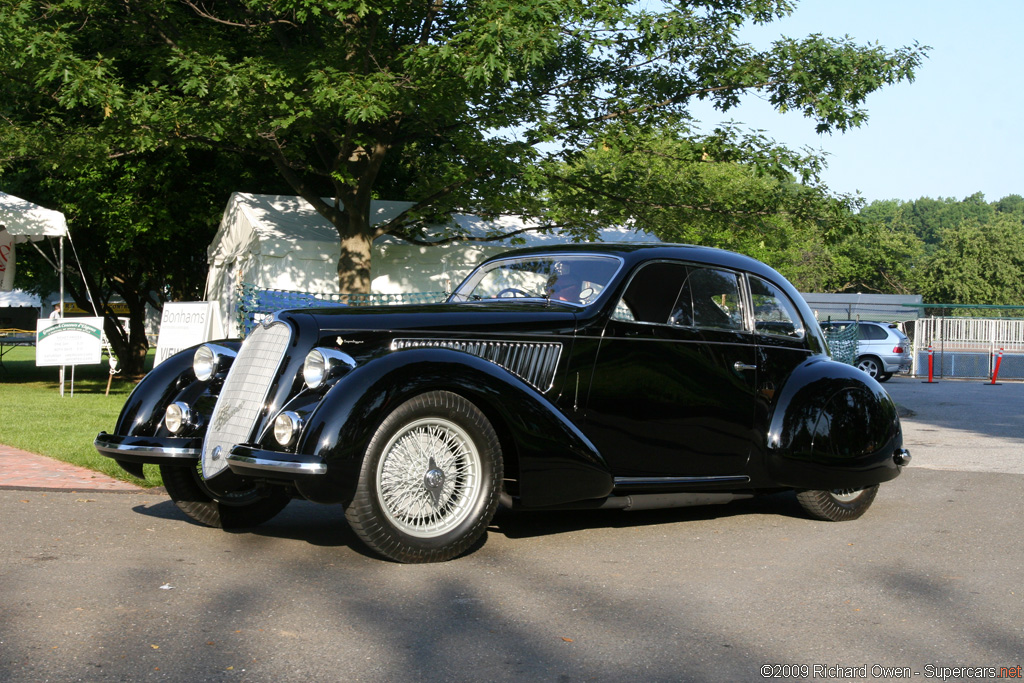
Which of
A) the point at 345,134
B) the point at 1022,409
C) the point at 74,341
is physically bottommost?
the point at 1022,409

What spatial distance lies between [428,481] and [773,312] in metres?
2.89

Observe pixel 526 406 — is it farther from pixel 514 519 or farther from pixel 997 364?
pixel 997 364

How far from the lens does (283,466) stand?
15.3 feet

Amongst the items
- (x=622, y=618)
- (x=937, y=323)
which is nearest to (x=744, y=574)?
(x=622, y=618)

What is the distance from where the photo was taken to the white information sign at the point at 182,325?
1406 cm

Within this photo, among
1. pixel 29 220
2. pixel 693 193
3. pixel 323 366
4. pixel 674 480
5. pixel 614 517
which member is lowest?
pixel 614 517

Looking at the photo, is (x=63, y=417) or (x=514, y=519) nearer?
(x=514, y=519)

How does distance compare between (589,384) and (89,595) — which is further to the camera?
(589,384)

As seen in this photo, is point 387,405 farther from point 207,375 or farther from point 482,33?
point 482,33

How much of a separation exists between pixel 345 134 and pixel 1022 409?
40.1 ft

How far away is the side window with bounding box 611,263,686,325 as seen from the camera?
6008 millimetres

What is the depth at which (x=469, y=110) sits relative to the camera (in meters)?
14.3

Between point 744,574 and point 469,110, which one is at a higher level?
point 469,110

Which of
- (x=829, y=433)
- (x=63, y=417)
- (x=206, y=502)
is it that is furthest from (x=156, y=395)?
(x=63, y=417)
